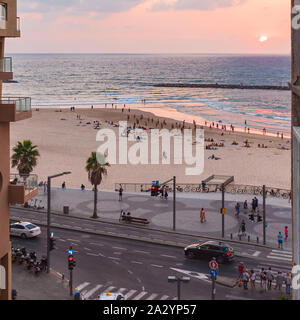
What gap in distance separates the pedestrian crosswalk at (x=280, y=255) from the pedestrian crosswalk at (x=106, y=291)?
10.9 meters

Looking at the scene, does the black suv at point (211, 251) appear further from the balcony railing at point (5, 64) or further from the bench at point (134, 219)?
the balcony railing at point (5, 64)

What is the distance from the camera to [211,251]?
33.3 m

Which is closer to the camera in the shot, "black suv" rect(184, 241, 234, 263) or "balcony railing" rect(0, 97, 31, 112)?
"balcony railing" rect(0, 97, 31, 112)

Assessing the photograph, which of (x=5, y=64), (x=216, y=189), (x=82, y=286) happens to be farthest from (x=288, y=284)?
(x=216, y=189)

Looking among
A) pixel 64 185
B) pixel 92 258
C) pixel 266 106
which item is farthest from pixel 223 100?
pixel 92 258

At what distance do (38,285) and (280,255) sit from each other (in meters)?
A: 17.0

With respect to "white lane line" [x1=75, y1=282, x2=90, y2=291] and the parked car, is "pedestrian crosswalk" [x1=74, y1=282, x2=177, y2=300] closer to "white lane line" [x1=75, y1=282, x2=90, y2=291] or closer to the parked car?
"white lane line" [x1=75, y1=282, x2=90, y2=291]

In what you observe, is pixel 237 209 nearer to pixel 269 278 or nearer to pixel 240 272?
pixel 240 272

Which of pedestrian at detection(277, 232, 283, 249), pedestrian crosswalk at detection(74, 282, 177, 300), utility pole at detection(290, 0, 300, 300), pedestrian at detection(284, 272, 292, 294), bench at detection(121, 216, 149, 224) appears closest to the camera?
utility pole at detection(290, 0, 300, 300)

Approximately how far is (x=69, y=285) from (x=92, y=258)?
5.90 m

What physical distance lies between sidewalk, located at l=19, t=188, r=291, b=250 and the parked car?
718 centimetres

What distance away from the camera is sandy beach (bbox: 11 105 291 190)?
6062 cm

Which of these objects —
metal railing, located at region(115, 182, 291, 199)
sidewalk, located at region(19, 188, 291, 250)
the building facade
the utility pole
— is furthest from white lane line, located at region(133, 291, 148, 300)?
metal railing, located at region(115, 182, 291, 199)
